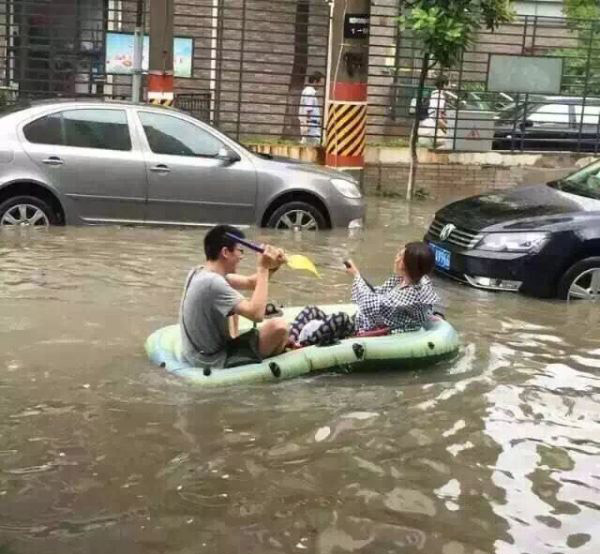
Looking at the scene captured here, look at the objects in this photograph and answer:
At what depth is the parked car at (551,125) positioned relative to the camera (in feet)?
→ 56.4

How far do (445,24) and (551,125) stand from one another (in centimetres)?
420

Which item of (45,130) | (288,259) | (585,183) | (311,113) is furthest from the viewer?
(311,113)

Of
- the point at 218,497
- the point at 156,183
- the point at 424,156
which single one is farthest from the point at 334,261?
the point at 424,156

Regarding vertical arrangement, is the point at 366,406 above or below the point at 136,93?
below

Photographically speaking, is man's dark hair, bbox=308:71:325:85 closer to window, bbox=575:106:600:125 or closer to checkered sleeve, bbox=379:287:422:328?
window, bbox=575:106:600:125

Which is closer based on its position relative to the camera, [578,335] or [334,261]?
[578,335]

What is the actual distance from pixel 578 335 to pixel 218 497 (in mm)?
4050

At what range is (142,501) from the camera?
4391mm

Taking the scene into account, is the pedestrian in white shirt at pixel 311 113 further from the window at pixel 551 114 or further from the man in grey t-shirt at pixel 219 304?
the man in grey t-shirt at pixel 219 304

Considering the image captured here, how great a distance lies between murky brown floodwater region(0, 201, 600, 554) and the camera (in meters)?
4.19

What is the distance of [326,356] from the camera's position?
6188 millimetres

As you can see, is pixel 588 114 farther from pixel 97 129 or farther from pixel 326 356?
pixel 326 356

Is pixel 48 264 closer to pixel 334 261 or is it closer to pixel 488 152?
pixel 334 261

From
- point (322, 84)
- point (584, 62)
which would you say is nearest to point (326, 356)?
point (322, 84)
